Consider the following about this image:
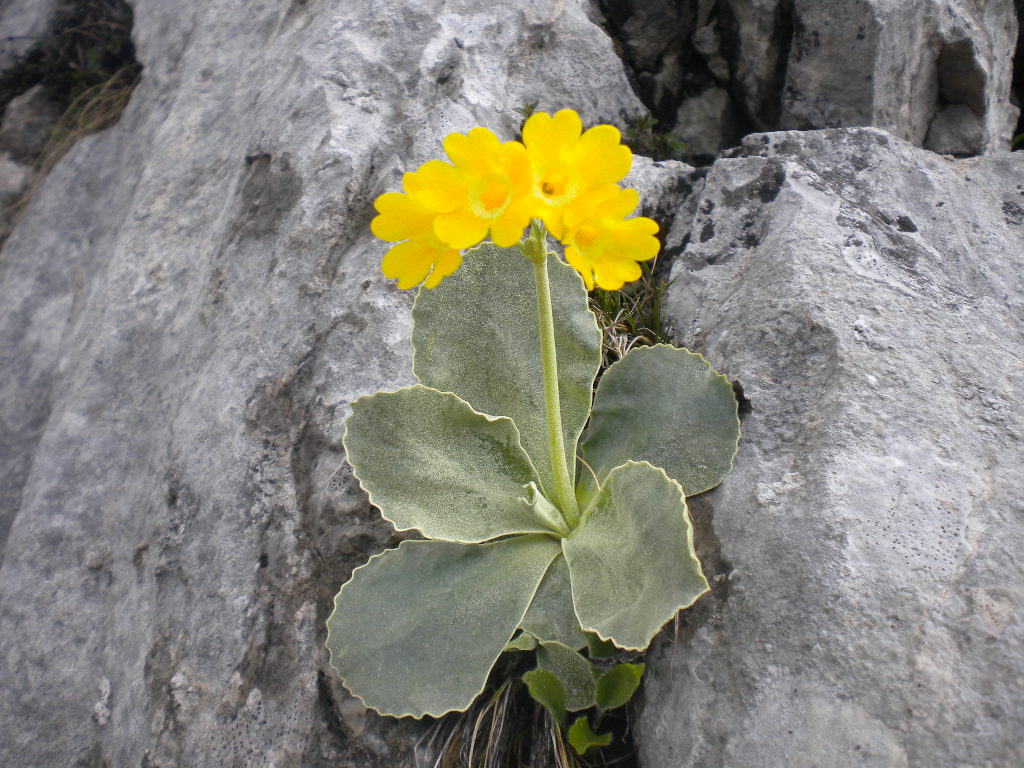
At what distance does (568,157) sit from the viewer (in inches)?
48.4

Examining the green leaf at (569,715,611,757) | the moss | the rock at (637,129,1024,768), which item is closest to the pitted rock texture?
the rock at (637,129,1024,768)

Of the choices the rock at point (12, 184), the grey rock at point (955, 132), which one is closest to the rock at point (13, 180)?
the rock at point (12, 184)

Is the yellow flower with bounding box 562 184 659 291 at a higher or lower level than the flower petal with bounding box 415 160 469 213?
lower

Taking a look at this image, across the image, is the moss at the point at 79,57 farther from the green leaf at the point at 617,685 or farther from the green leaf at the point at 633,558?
the green leaf at the point at 617,685

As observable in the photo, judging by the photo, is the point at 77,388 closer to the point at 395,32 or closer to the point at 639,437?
the point at 395,32

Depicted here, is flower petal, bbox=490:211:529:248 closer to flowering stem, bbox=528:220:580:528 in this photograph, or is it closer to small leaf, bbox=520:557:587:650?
flowering stem, bbox=528:220:580:528

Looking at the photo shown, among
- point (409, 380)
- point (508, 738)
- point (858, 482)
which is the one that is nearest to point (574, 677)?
point (508, 738)

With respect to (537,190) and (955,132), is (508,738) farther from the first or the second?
(955,132)

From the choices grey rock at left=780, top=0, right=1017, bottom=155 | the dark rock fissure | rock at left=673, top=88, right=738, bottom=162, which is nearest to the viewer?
grey rock at left=780, top=0, right=1017, bottom=155

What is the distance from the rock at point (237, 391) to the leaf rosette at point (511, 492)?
0.20m

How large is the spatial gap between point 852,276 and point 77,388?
2.47 m

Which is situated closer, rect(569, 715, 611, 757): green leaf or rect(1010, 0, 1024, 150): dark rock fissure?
rect(569, 715, 611, 757): green leaf

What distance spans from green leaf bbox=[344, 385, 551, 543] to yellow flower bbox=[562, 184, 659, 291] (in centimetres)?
41

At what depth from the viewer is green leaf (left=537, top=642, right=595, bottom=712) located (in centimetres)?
145
